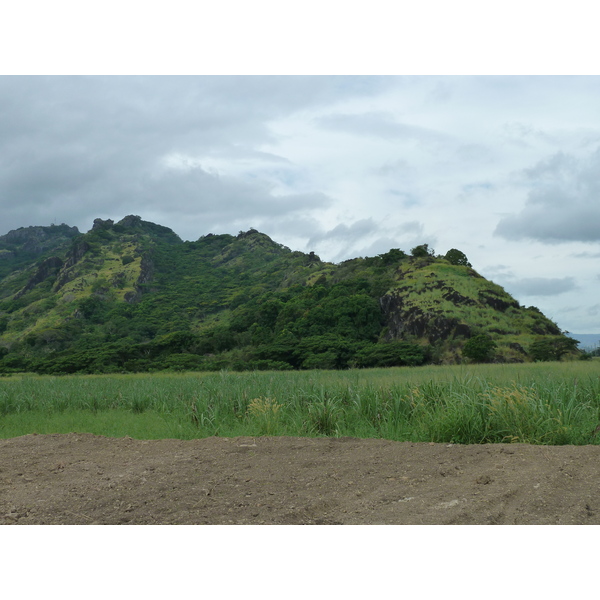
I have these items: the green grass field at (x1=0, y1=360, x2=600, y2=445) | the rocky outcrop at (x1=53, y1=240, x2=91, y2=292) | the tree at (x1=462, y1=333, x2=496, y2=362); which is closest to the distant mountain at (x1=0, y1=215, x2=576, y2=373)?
the tree at (x1=462, y1=333, x2=496, y2=362)

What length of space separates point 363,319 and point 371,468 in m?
44.7

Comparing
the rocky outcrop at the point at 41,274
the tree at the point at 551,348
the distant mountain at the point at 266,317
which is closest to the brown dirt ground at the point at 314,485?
the distant mountain at the point at 266,317

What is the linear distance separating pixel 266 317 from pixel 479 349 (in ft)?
88.7

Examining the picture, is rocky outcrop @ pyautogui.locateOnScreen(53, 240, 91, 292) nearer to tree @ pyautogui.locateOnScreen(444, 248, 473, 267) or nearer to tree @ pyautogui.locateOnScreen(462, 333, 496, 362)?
tree @ pyautogui.locateOnScreen(444, 248, 473, 267)

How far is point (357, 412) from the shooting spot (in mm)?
9742

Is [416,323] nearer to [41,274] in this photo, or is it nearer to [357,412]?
[357,412]

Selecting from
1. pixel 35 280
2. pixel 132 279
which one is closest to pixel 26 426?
pixel 132 279

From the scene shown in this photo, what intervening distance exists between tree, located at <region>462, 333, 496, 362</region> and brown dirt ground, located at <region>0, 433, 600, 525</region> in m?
31.8

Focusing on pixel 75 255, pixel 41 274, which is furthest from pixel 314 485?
pixel 41 274

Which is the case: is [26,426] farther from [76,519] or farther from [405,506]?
[405,506]

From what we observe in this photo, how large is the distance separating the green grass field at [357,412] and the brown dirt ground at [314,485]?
1.03m

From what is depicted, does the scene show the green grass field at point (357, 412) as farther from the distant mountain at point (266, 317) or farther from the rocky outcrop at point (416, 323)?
the rocky outcrop at point (416, 323)

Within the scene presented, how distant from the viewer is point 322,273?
250 ft

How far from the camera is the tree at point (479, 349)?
37.0 meters
